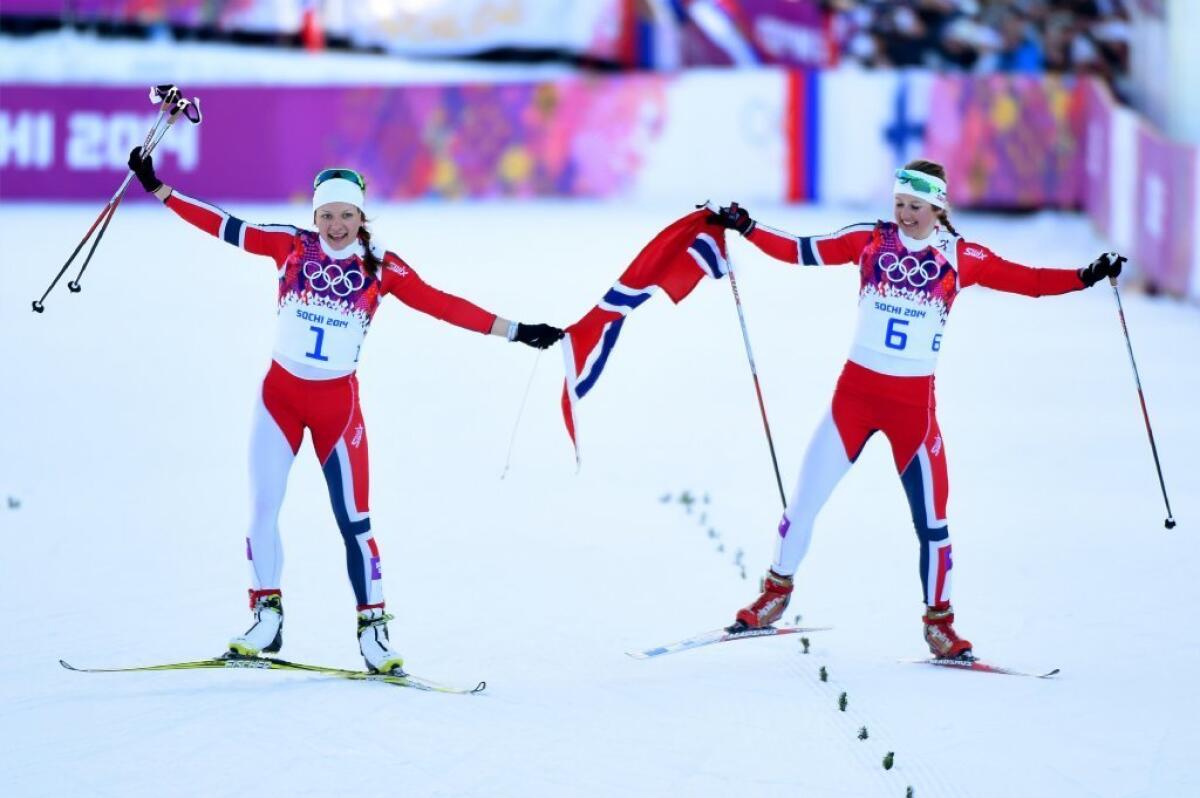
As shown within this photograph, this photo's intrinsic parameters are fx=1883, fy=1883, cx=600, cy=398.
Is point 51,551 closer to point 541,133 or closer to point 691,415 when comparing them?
point 691,415

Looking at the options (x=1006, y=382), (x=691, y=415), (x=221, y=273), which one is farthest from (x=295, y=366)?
(x=221, y=273)

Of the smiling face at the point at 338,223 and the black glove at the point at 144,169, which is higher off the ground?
the black glove at the point at 144,169

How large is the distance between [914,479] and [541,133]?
1980 centimetres

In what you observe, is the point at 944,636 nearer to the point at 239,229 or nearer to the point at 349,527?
the point at 349,527

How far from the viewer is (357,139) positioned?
26.1 metres

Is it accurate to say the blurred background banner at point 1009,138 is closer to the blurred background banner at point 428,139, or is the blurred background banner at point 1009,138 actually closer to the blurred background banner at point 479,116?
the blurred background banner at point 479,116

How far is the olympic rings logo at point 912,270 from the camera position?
6992 millimetres

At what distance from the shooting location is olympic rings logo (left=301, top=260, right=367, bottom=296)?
21.9ft

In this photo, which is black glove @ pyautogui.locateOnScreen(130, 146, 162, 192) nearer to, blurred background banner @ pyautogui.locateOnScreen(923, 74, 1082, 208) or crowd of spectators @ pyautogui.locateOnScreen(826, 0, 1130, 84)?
blurred background banner @ pyautogui.locateOnScreen(923, 74, 1082, 208)

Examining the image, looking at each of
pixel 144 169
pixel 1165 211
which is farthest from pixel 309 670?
pixel 1165 211

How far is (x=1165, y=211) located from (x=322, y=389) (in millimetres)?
13538

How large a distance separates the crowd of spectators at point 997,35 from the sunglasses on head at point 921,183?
22463 mm

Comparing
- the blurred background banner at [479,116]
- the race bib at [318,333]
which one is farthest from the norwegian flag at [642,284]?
the blurred background banner at [479,116]

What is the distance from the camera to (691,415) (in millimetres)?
12727
